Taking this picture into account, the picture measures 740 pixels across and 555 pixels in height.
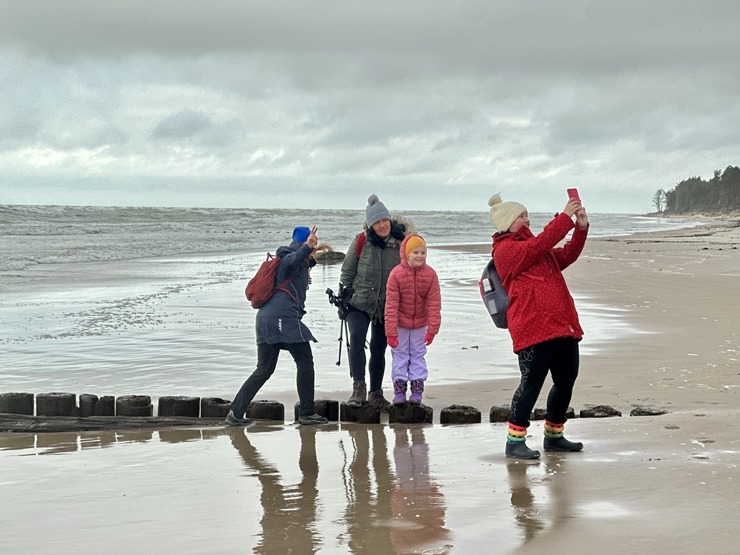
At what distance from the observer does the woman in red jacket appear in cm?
572

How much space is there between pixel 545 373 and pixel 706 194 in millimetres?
152087

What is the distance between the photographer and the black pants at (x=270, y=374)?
23.9 feet

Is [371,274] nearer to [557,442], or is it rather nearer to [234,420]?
[234,420]

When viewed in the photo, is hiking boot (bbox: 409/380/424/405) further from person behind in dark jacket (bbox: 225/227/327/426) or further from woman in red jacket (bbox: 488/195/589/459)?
woman in red jacket (bbox: 488/195/589/459)

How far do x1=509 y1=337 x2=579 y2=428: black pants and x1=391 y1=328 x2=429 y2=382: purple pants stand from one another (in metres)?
2.10

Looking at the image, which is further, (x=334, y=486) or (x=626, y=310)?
(x=626, y=310)

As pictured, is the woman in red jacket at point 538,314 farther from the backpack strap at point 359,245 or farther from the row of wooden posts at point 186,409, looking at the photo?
the backpack strap at point 359,245

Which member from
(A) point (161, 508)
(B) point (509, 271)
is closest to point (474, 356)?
(B) point (509, 271)

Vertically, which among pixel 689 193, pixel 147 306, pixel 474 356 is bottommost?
pixel 474 356

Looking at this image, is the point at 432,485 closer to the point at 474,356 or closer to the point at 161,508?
the point at 161,508

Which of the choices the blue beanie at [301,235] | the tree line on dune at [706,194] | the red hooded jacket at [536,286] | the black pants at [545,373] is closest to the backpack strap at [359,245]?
the blue beanie at [301,235]

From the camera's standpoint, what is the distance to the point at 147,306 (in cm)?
1636

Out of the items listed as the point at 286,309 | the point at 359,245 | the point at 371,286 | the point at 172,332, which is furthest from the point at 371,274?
the point at 172,332

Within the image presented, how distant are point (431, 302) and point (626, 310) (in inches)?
330
